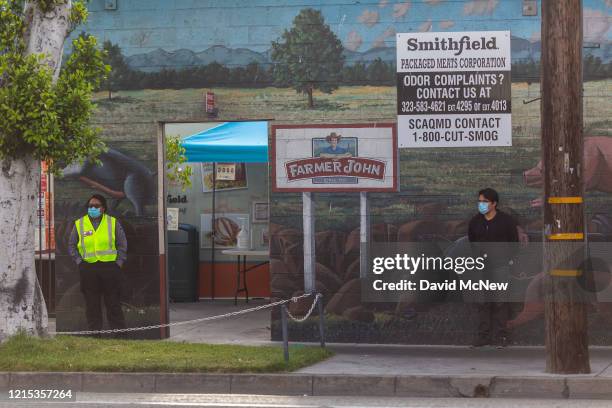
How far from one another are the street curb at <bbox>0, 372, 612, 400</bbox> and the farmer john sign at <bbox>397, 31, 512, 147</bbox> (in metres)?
3.59

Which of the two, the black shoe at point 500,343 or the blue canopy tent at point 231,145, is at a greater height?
the blue canopy tent at point 231,145

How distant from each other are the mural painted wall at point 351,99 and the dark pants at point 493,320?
260 mm

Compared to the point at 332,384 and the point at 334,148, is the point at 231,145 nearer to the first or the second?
the point at 334,148

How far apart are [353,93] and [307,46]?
806 mm

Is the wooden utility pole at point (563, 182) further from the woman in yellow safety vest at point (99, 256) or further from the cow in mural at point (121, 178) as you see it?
the woman in yellow safety vest at point (99, 256)

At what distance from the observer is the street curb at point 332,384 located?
10797 millimetres

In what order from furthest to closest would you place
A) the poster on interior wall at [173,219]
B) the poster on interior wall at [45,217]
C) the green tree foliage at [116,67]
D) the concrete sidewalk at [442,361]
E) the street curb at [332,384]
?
the poster on interior wall at [173,219] → the poster on interior wall at [45,217] → the green tree foliage at [116,67] → the concrete sidewalk at [442,361] → the street curb at [332,384]

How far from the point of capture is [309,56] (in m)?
13.9

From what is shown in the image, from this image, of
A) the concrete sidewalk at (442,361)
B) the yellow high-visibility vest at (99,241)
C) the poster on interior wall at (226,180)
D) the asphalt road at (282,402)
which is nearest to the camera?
the asphalt road at (282,402)

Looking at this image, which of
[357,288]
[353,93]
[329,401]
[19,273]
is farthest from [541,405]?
[19,273]

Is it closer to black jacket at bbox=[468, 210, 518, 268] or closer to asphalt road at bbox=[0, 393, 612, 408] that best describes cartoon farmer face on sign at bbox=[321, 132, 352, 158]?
black jacket at bbox=[468, 210, 518, 268]

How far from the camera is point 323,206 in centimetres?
1395

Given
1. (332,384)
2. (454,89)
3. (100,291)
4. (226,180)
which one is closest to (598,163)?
(454,89)

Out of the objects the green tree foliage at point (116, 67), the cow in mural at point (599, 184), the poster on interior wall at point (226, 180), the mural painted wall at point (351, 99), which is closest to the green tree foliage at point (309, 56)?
the mural painted wall at point (351, 99)
